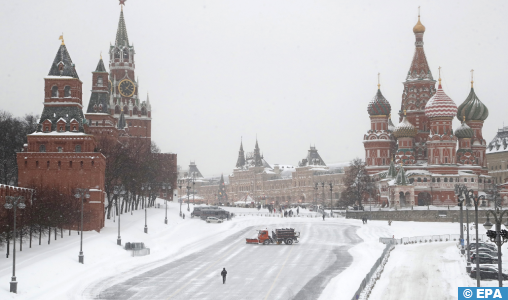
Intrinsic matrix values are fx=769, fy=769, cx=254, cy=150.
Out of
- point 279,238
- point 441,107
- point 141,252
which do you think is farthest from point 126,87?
point 141,252

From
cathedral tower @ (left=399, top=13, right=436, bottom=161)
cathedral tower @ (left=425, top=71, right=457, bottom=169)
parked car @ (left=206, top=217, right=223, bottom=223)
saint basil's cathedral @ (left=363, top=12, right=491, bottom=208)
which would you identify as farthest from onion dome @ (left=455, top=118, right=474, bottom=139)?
parked car @ (left=206, top=217, right=223, bottom=223)

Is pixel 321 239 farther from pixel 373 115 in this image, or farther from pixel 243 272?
pixel 373 115

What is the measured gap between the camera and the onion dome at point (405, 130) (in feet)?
422

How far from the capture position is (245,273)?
166ft

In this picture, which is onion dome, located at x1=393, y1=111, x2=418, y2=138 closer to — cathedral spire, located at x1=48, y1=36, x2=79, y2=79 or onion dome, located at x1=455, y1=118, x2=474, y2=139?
onion dome, located at x1=455, y1=118, x2=474, y2=139

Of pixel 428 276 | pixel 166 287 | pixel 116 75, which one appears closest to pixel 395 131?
pixel 116 75

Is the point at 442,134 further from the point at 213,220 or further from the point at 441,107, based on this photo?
the point at 213,220

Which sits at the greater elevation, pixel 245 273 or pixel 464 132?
pixel 464 132

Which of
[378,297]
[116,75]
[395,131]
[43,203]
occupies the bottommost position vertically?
[378,297]

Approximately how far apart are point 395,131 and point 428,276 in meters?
81.0

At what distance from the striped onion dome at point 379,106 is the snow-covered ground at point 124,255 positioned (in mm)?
43373

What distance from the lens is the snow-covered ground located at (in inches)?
1693

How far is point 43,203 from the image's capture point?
191 ft

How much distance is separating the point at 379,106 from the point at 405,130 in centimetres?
763
